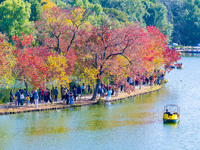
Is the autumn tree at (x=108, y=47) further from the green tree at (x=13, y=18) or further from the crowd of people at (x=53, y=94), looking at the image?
the green tree at (x=13, y=18)

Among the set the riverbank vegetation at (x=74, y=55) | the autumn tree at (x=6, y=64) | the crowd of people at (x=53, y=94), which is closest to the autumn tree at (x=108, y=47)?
the riverbank vegetation at (x=74, y=55)

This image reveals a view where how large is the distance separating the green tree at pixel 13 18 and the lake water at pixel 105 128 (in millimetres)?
35563

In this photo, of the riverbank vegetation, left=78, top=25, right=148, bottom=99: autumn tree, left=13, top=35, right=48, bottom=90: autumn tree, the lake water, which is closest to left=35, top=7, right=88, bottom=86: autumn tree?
the riverbank vegetation

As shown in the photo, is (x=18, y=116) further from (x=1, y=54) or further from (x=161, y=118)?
(x=161, y=118)

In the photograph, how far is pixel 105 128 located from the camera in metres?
51.2

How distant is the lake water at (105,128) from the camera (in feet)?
147

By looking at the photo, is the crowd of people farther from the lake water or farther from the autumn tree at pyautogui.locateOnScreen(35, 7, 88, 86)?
the autumn tree at pyautogui.locateOnScreen(35, 7, 88, 86)

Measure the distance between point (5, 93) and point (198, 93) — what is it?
3299 cm

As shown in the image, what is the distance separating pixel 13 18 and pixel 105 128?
163ft

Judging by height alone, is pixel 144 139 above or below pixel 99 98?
below

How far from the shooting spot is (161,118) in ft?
184

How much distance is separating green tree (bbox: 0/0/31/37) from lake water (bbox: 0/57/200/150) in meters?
35.6

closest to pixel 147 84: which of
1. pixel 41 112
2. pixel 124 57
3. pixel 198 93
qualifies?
pixel 198 93

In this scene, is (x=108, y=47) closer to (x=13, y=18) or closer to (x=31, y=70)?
(x=31, y=70)
